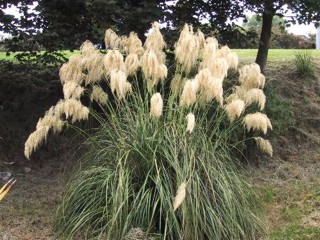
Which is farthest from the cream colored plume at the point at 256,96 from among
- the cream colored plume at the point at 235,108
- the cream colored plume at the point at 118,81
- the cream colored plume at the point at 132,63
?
the cream colored plume at the point at 118,81

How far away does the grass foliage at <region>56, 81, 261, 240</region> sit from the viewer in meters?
4.44

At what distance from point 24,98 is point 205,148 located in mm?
4064

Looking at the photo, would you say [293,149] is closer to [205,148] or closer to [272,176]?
[272,176]

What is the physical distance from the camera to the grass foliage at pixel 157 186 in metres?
4.44

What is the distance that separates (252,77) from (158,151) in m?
1.15

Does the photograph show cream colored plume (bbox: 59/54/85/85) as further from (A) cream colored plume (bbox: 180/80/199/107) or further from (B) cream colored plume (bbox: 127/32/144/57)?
(A) cream colored plume (bbox: 180/80/199/107)

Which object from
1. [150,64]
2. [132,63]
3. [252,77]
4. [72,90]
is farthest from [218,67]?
[72,90]

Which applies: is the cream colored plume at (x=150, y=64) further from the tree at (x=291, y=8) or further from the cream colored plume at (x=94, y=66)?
the tree at (x=291, y=8)

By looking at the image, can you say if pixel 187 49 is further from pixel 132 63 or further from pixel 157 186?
pixel 157 186

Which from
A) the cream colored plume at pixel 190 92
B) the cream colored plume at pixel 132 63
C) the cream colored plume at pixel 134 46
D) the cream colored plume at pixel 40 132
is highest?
the cream colored plume at pixel 134 46

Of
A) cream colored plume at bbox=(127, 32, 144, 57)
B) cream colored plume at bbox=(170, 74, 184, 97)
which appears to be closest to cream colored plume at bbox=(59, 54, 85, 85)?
cream colored plume at bbox=(127, 32, 144, 57)

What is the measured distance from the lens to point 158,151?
4637 mm

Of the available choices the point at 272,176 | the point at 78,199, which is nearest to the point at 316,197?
the point at 272,176

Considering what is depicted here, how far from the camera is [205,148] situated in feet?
15.4
